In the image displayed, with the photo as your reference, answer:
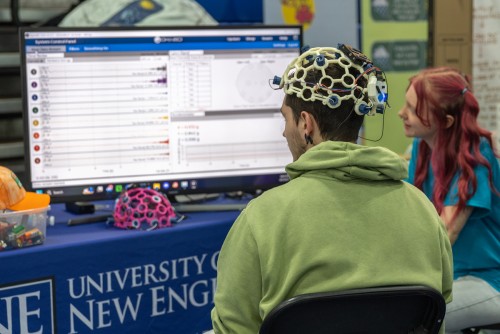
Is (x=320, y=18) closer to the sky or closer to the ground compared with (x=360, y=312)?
closer to the sky

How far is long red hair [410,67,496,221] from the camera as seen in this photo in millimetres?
2342

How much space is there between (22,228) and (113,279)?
0.97 feet

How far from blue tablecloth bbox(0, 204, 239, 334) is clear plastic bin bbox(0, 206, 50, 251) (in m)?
0.03

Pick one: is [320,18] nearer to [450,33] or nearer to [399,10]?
[399,10]

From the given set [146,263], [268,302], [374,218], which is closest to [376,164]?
[374,218]

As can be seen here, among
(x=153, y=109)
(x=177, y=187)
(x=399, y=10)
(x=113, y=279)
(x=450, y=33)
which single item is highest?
(x=399, y=10)

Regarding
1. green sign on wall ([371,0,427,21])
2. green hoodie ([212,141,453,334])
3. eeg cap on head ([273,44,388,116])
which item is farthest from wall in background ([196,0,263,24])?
green hoodie ([212,141,453,334])

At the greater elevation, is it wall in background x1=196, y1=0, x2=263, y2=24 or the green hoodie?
wall in background x1=196, y1=0, x2=263, y2=24

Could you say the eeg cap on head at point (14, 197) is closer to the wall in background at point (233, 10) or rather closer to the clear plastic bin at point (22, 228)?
the clear plastic bin at point (22, 228)

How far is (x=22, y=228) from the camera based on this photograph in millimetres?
1971

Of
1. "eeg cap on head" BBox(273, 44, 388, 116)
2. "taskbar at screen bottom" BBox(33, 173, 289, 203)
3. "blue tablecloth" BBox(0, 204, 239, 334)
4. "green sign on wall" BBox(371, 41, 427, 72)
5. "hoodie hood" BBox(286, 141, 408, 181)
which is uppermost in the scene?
"green sign on wall" BBox(371, 41, 427, 72)

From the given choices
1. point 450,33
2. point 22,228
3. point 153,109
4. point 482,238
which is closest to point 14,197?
point 22,228

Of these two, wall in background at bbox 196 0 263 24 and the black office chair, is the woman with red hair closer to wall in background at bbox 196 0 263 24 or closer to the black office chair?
the black office chair

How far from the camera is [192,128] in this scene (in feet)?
7.91
